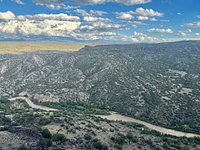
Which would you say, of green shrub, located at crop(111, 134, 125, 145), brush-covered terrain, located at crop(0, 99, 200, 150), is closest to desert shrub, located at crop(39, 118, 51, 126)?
brush-covered terrain, located at crop(0, 99, 200, 150)

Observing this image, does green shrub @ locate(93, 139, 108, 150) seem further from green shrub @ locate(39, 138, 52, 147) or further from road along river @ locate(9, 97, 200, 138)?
road along river @ locate(9, 97, 200, 138)

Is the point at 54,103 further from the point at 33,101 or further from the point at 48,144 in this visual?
the point at 48,144

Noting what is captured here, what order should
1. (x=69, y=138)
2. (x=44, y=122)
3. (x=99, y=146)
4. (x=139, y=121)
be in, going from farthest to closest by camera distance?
(x=139, y=121) < (x=44, y=122) < (x=69, y=138) < (x=99, y=146)

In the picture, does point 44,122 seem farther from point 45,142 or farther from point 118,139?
point 45,142

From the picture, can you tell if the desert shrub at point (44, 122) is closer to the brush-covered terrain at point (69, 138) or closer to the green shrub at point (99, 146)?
the brush-covered terrain at point (69, 138)

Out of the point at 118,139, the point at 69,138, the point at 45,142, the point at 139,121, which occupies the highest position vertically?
the point at 45,142

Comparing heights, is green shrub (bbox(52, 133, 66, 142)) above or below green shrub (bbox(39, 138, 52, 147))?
below

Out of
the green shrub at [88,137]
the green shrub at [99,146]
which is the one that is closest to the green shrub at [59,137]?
the green shrub at [88,137]

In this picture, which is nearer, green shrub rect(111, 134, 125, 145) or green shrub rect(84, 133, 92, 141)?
green shrub rect(84, 133, 92, 141)

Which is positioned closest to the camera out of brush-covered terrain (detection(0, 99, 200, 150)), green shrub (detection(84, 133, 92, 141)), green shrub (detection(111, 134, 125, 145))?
brush-covered terrain (detection(0, 99, 200, 150))

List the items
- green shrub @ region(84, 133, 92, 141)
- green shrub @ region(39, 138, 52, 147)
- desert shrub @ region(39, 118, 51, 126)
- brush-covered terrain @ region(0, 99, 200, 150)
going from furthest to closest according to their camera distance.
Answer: desert shrub @ region(39, 118, 51, 126) → green shrub @ region(84, 133, 92, 141) → brush-covered terrain @ region(0, 99, 200, 150) → green shrub @ region(39, 138, 52, 147)

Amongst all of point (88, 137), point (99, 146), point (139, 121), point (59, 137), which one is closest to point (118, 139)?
point (88, 137)

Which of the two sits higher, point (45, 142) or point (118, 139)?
point (45, 142)

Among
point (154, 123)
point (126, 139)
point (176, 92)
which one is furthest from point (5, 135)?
point (176, 92)
